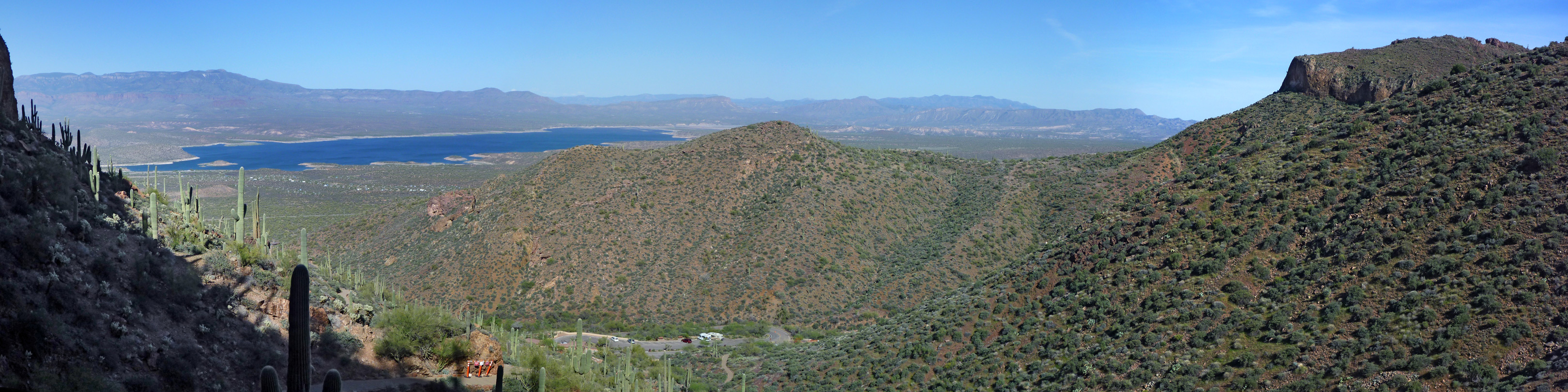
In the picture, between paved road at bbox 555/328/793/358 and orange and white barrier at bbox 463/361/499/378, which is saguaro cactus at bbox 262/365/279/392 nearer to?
orange and white barrier at bbox 463/361/499/378

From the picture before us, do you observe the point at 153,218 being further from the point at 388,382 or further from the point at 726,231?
the point at 726,231

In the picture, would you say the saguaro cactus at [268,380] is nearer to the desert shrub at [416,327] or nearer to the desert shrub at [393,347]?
the desert shrub at [393,347]

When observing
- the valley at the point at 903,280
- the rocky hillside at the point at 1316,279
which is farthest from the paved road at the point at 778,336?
the rocky hillside at the point at 1316,279

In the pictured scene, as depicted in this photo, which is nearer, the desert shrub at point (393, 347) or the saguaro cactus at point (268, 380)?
the saguaro cactus at point (268, 380)

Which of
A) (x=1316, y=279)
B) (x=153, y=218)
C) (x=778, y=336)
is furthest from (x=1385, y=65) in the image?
(x=153, y=218)

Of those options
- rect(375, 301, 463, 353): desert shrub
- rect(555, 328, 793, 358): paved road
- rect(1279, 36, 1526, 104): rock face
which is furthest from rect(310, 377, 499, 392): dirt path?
rect(1279, 36, 1526, 104): rock face

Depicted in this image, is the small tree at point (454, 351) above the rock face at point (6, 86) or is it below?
below
